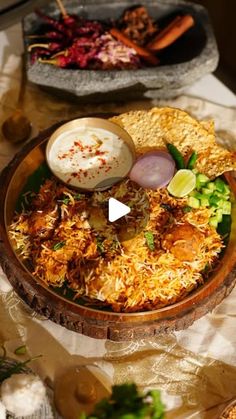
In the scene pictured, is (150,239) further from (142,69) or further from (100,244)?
(142,69)

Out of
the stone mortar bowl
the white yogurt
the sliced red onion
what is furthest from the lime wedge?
the stone mortar bowl

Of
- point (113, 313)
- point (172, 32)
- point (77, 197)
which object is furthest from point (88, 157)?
point (172, 32)

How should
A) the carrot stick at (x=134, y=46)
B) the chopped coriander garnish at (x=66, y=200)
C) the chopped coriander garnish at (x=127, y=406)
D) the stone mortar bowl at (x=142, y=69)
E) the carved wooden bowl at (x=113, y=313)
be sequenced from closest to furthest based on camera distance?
the chopped coriander garnish at (x=127, y=406) < the carved wooden bowl at (x=113, y=313) < the chopped coriander garnish at (x=66, y=200) < the stone mortar bowl at (x=142, y=69) < the carrot stick at (x=134, y=46)

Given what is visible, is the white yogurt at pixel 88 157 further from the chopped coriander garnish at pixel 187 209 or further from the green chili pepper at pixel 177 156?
the chopped coriander garnish at pixel 187 209

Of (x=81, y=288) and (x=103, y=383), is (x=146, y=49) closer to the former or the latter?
(x=81, y=288)
